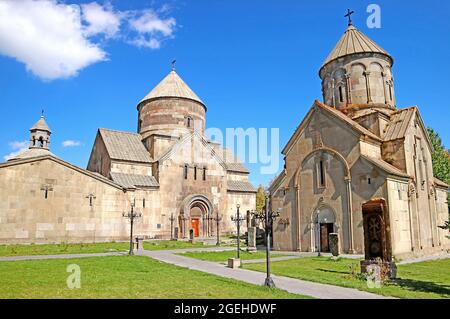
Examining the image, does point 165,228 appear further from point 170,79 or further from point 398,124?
point 398,124

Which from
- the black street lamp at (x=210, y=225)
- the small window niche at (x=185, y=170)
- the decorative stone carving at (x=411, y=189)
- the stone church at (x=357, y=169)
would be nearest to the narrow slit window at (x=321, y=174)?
the stone church at (x=357, y=169)

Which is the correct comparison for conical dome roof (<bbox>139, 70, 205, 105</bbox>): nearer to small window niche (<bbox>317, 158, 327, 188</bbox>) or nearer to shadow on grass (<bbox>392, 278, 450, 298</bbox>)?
small window niche (<bbox>317, 158, 327, 188</bbox>)

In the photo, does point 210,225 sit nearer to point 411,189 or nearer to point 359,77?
point 411,189

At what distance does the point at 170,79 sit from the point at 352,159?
25.3 m

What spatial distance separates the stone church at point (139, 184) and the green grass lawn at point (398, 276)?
649 inches

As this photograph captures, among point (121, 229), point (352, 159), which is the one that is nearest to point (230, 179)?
point (121, 229)

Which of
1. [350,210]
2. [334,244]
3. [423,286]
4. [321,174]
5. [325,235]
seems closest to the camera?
[423,286]

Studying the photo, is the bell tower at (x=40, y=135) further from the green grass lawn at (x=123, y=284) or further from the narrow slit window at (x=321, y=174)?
the narrow slit window at (x=321, y=174)

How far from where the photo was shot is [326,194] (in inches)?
835

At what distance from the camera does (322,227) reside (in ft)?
69.9

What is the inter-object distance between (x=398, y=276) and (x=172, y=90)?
3002cm

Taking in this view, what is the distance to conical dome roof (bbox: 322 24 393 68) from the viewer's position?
25703mm

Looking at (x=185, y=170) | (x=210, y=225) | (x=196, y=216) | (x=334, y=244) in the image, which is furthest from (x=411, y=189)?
(x=185, y=170)

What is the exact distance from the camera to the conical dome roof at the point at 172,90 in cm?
3669
